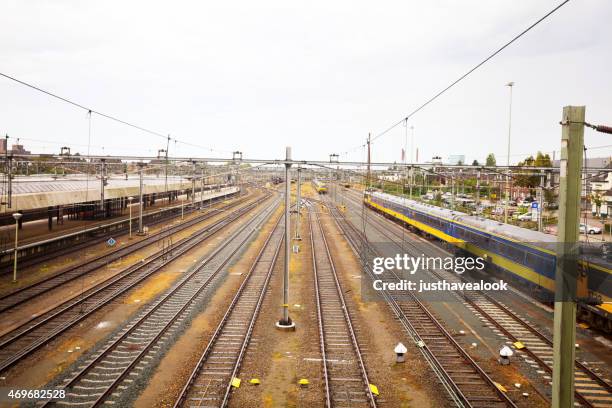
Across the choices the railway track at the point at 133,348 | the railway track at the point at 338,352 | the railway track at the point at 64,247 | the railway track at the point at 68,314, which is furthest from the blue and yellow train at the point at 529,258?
the railway track at the point at 64,247

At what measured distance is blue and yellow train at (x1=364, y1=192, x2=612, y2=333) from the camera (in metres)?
14.4

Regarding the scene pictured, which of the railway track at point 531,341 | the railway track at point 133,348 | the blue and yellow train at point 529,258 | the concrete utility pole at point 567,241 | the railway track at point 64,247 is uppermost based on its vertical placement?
the concrete utility pole at point 567,241

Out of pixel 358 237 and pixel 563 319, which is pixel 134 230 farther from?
pixel 563 319

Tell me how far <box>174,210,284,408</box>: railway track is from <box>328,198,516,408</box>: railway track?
563 cm

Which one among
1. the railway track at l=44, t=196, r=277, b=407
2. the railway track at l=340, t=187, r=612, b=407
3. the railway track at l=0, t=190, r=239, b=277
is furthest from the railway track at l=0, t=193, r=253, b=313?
the railway track at l=340, t=187, r=612, b=407

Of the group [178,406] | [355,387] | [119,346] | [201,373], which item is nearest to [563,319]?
[355,387]

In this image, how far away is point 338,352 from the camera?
42.8ft

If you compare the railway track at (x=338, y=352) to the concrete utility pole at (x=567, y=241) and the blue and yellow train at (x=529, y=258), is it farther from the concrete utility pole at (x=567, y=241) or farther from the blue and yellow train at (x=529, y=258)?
the blue and yellow train at (x=529, y=258)

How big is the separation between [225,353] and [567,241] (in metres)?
10.1

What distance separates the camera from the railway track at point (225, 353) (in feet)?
33.4

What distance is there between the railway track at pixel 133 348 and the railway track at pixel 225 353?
152 cm

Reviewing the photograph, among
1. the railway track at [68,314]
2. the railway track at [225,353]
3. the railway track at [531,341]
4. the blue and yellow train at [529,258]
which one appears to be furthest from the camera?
the blue and yellow train at [529,258]

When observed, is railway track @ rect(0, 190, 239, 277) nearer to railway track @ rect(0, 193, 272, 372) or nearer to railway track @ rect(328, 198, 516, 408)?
railway track @ rect(0, 193, 272, 372)

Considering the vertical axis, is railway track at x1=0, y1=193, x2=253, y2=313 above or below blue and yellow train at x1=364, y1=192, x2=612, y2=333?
below
